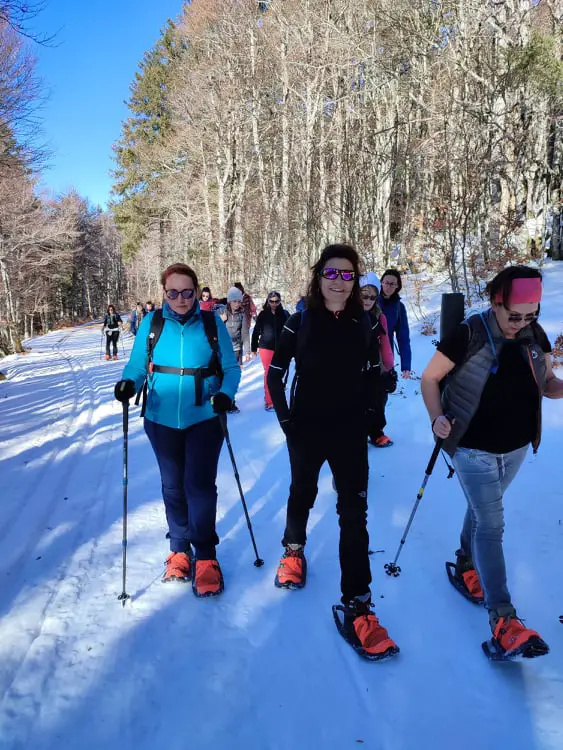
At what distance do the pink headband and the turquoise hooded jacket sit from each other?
178 centimetres

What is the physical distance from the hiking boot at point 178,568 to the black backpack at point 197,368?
3.64 feet

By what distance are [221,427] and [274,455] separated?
9.28 feet

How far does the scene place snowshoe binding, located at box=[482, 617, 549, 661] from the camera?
7.38ft

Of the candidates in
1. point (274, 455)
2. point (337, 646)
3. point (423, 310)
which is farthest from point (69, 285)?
point (337, 646)

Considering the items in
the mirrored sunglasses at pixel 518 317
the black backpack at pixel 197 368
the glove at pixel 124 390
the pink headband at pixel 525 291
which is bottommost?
the glove at pixel 124 390

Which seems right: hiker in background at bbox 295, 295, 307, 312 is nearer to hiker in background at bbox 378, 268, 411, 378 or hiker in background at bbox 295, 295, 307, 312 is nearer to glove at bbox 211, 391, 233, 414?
glove at bbox 211, 391, 233, 414

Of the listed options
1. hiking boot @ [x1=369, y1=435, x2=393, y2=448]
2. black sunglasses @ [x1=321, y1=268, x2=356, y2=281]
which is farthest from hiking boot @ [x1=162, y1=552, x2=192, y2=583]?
hiking boot @ [x1=369, y1=435, x2=393, y2=448]

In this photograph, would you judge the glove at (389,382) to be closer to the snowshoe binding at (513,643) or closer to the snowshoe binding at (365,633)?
the snowshoe binding at (365,633)

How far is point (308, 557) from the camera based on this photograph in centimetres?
350

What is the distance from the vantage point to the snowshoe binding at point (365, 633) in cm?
248

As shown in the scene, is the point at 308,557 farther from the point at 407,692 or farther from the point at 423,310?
the point at 423,310

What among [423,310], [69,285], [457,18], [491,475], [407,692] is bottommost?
[407,692]

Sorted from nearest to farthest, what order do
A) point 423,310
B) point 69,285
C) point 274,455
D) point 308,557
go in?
1. point 308,557
2. point 274,455
3. point 423,310
4. point 69,285

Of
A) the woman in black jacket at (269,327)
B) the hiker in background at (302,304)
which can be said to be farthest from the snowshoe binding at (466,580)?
the woman in black jacket at (269,327)
